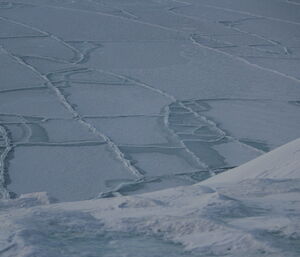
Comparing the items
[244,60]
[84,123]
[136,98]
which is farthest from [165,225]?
[244,60]

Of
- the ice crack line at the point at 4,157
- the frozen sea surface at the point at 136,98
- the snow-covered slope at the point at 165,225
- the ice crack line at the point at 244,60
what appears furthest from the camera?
the ice crack line at the point at 244,60

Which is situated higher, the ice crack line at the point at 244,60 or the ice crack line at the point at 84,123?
the ice crack line at the point at 244,60

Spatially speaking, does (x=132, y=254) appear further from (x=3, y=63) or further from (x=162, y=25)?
(x=162, y=25)

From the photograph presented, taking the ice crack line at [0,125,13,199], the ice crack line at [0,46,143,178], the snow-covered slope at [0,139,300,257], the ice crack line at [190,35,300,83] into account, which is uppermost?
the snow-covered slope at [0,139,300,257]

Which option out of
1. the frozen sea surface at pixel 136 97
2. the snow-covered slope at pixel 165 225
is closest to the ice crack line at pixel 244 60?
the frozen sea surface at pixel 136 97

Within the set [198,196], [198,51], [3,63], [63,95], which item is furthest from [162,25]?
[198,196]

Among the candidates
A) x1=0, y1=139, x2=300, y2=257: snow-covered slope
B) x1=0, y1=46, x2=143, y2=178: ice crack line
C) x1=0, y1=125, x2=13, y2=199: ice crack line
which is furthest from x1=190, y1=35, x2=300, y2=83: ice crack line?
x1=0, y1=139, x2=300, y2=257: snow-covered slope

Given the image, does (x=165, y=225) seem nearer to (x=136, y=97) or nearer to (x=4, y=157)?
(x=4, y=157)

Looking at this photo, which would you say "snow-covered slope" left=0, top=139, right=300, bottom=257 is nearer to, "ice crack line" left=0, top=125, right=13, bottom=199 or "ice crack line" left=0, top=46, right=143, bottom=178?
"ice crack line" left=0, top=125, right=13, bottom=199

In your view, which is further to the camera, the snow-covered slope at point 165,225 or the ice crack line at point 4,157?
the ice crack line at point 4,157

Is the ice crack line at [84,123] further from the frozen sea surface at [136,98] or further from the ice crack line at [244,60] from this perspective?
the ice crack line at [244,60]
